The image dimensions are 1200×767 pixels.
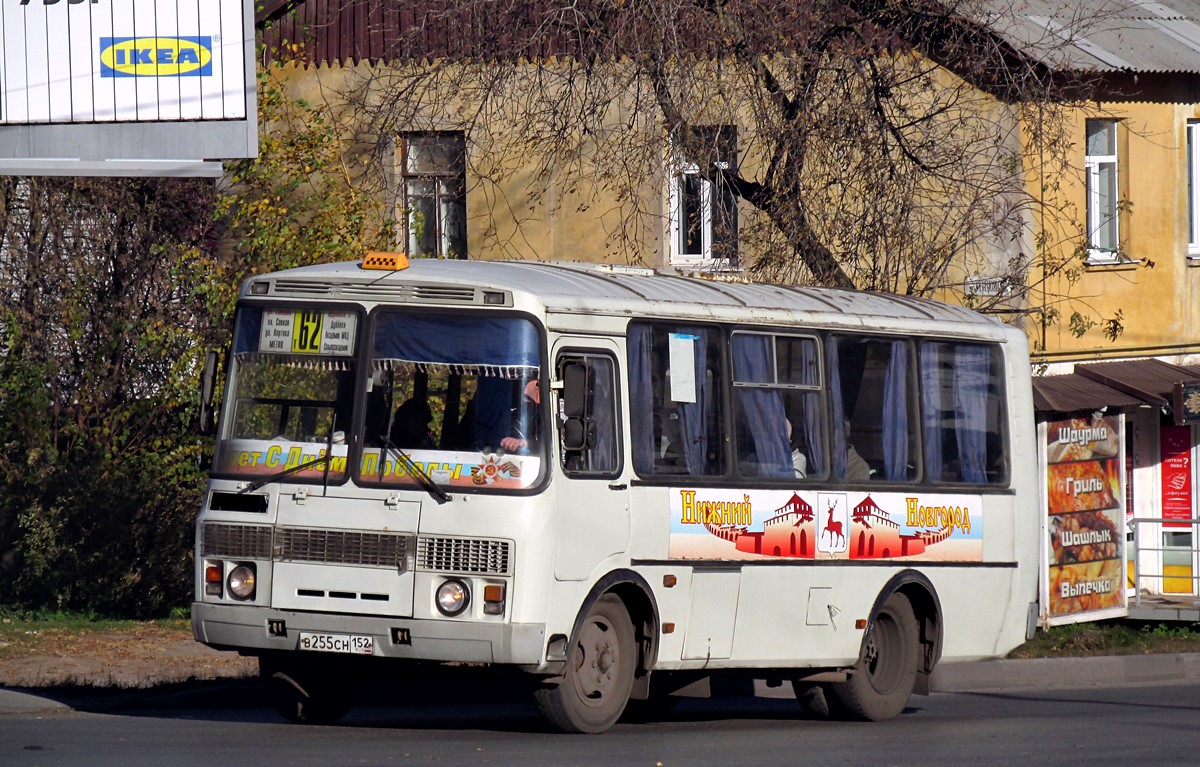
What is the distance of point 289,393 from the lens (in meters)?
10.2

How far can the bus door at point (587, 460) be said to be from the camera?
A: 386 inches

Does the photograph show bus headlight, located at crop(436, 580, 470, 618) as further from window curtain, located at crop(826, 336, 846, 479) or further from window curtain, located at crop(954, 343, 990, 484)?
window curtain, located at crop(954, 343, 990, 484)

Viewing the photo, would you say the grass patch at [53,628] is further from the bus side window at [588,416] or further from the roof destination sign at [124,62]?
the bus side window at [588,416]

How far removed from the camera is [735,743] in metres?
10.4

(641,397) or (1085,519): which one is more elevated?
(641,397)

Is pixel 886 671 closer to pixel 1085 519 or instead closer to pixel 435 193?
pixel 1085 519

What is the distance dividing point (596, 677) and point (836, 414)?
2.67 meters

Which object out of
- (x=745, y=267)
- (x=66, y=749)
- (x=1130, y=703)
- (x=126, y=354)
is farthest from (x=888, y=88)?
(x=66, y=749)

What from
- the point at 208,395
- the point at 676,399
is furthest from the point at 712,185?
the point at 208,395

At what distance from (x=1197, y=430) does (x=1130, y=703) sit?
10.5 meters

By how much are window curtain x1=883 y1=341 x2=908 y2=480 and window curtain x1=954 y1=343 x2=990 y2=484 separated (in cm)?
59

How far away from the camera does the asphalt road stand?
9.21m

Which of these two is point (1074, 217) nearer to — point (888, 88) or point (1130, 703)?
point (888, 88)

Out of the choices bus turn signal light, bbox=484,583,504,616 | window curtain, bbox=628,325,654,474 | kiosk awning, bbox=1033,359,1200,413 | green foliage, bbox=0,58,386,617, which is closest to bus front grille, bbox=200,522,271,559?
bus turn signal light, bbox=484,583,504,616
